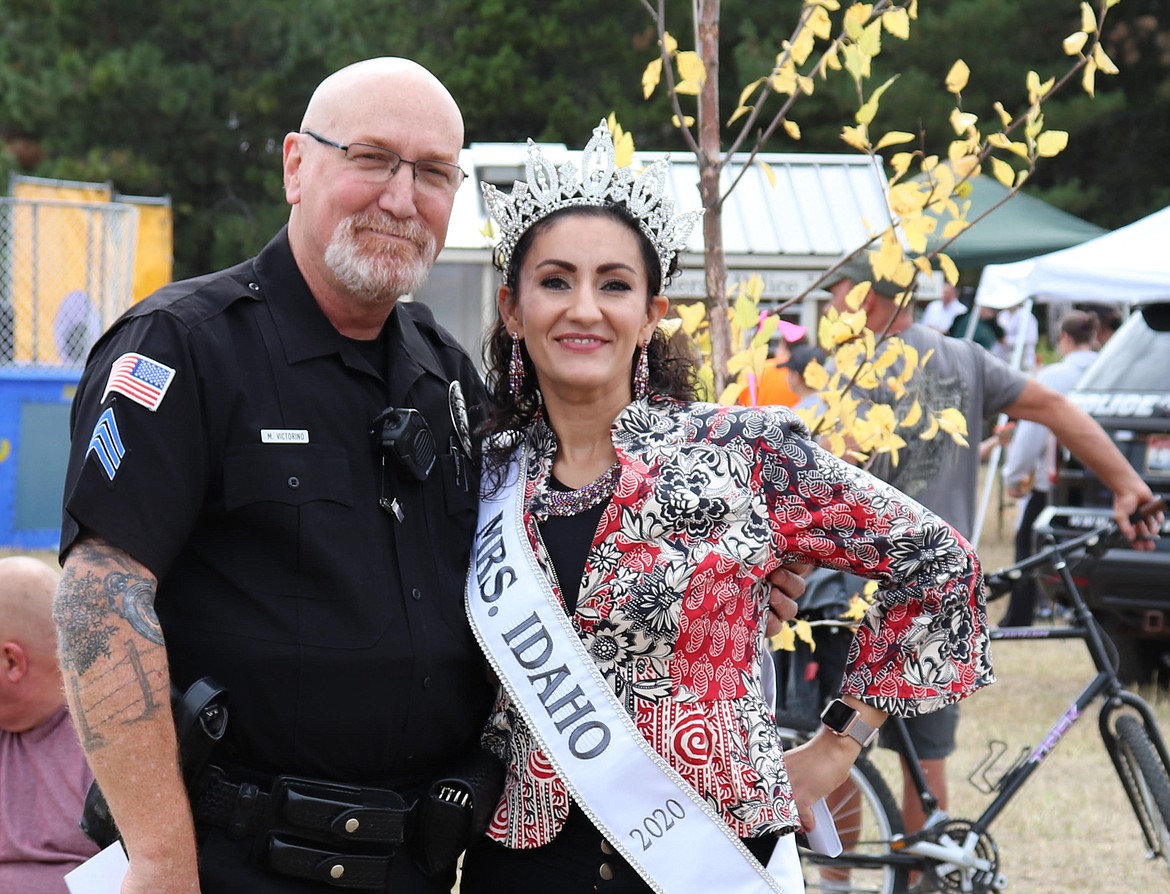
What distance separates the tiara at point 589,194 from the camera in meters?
2.46

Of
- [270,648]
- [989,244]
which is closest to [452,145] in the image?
[270,648]

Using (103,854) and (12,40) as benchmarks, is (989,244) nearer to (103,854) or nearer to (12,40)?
(103,854)

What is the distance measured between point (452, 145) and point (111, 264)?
9816 mm

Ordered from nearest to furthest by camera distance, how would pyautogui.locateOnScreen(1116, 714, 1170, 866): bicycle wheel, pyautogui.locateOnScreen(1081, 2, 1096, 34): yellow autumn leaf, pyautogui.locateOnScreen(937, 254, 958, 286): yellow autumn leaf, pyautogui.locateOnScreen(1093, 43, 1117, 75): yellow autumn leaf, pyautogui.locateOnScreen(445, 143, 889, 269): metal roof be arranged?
pyautogui.locateOnScreen(1081, 2, 1096, 34): yellow autumn leaf, pyautogui.locateOnScreen(1093, 43, 1117, 75): yellow autumn leaf, pyautogui.locateOnScreen(937, 254, 958, 286): yellow autumn leaf, pyautogui.locateOnScreen(1116, 714, 1170, 866): bicycle wheel, pyautogui.locateOnScreen(445, 143, 889, 269): metal roof

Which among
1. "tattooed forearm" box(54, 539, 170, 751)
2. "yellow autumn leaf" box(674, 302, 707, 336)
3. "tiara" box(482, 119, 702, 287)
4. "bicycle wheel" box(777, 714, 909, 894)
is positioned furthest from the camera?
"bicycle wheel" box(777, 714, 909, 894)

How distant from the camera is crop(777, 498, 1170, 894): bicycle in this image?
4.25m

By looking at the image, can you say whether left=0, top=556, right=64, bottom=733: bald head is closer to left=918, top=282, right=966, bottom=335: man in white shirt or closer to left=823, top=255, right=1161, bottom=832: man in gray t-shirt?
left=823, top=255, right=1161, bottom=832: man in gray t-shirt

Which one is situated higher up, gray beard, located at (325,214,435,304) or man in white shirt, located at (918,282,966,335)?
man in white shirt, located at (918,282,966,335)

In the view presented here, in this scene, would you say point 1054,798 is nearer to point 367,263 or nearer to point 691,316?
point 691,316

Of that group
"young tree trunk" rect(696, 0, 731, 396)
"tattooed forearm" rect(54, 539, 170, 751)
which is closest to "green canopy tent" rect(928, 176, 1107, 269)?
"young tree trunk" rect(696, 0, 731, 396)

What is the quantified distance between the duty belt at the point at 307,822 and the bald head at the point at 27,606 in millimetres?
973

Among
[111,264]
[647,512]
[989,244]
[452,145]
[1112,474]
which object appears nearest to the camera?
[647,512]

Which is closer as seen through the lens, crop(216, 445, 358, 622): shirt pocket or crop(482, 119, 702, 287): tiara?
crop(216, 445, 358, 622): shirt pocket

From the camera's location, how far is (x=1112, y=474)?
416 centimetres
